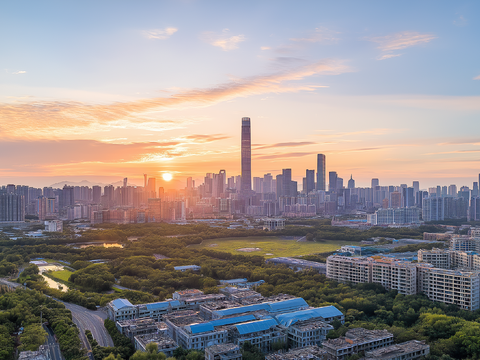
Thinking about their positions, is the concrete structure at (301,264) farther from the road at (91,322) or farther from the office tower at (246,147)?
the office tower at (246,147)

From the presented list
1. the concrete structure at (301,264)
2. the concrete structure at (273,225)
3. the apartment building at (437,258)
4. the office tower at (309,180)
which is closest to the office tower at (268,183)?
the office tower at (309,180)

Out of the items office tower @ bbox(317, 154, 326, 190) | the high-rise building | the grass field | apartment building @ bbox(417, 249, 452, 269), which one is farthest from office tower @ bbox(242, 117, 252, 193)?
apartment building @ bbox(417, 249, 452, 269)

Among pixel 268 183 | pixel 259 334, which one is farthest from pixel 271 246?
pixel 268 183

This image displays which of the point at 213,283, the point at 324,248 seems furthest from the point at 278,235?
the point at 213,283

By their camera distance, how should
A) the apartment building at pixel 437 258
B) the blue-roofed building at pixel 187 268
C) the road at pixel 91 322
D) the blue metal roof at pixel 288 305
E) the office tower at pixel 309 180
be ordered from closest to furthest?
the road at pixel 91 322 → the blue metal roof at pixel 288 305 → the apartment building at pixel 437 258 → the blue-roofed building at pixel 187 268 → the office tower at pixel 309 180

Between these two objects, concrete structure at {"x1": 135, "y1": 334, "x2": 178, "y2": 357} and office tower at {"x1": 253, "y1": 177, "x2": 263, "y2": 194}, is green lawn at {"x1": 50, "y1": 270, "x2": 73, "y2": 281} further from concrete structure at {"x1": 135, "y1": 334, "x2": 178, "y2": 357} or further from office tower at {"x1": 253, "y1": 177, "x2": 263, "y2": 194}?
office tower at {"x1": 253, "y1": 177, "x2": 263, "y2": 194}

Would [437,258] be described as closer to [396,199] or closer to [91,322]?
[91,322]
